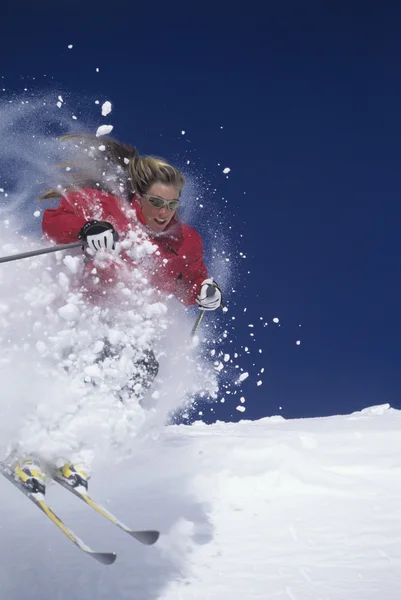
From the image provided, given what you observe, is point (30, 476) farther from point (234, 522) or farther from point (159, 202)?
point (159, 202)

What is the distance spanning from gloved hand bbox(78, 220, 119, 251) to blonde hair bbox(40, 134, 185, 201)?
614mm

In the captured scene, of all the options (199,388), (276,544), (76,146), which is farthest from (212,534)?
(76,146)

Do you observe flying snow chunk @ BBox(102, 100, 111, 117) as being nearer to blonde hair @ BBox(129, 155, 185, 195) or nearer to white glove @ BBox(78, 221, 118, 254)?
blonde hair @ BBox(129, 155, 185, 195)

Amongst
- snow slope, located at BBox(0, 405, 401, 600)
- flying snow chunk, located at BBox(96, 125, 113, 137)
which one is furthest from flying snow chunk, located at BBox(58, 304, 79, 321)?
flying snow chunk, located at BBox(96, 125, 113, 137)

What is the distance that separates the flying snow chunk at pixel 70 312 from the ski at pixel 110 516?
3.93ft

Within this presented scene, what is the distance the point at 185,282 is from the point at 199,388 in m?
1.55

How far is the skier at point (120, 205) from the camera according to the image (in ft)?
14.9

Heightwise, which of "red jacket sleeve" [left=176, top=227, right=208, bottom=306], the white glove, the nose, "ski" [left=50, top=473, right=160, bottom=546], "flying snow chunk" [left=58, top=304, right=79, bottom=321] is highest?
the nose

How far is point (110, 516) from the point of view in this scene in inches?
141

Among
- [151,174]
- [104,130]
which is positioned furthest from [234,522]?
[104,130]

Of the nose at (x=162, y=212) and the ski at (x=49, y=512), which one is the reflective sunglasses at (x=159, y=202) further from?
the ski at (x=49, y=512)

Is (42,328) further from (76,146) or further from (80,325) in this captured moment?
(76,146)

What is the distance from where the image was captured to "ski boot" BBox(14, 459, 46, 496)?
3612mm

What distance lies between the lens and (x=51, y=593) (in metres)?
3.24
